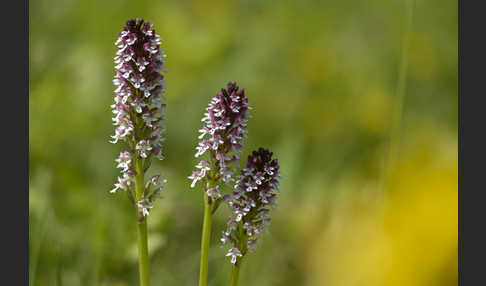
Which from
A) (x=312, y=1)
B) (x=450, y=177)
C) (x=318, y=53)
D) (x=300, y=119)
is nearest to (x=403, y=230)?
(x=450, y=177)

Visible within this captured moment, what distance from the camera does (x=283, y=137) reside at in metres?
6.10

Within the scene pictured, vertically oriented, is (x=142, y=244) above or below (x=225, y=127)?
below

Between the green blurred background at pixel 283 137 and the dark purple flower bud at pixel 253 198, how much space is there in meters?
0.91

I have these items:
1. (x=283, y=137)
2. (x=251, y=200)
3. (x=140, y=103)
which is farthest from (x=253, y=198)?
(x=283, y=137)

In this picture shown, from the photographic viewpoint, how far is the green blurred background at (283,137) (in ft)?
13.0

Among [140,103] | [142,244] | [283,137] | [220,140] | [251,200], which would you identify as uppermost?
[283,137]

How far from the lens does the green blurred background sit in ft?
13.0

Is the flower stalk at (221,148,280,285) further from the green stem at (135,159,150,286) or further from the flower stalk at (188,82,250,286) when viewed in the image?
the green stem at (135,159,150,286)

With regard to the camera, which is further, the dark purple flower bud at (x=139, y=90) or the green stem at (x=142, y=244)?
the green stem at (x=142, y=244)

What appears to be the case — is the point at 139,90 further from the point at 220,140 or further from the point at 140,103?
the point at 220,140

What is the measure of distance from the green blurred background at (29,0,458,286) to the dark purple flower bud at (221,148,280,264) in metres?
0.91

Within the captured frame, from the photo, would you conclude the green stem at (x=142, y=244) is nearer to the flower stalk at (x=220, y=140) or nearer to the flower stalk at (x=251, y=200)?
the flower stalk at (x=220, y=140)

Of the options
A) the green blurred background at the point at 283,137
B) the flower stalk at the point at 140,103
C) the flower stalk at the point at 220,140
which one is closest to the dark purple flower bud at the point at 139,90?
the flower stalk at the point at 140,103

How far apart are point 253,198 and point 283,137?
3186mm
